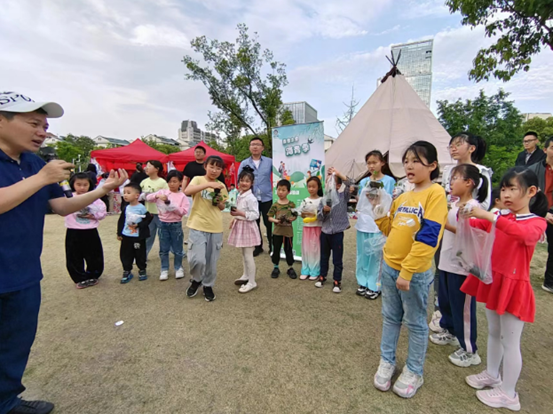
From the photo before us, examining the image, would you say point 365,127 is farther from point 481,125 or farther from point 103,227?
point 103,227

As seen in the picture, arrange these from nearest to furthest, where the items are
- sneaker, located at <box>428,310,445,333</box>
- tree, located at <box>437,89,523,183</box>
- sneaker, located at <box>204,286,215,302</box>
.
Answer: sneaker, located at <box>428,310,445,333</box>
sneaker, located at <box>204,286,215,302</box>
tree, located at <box>437,89,523,183</box>

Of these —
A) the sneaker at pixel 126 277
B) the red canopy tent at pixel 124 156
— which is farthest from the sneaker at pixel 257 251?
the red canopy tent at pixel 124 156

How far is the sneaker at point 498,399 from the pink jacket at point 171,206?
380 cm

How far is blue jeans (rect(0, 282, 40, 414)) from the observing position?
5.26ft

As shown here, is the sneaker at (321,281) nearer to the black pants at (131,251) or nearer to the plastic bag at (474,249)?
the plastic bag at (474,249)

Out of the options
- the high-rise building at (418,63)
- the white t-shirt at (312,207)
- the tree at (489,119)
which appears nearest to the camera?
the white t-shirt at (312,207)

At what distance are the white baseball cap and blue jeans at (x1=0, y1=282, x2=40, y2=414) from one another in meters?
1.08

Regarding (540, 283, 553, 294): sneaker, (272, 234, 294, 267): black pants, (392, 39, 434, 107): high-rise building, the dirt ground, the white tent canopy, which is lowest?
(540, 283, 553, 294): sneaker

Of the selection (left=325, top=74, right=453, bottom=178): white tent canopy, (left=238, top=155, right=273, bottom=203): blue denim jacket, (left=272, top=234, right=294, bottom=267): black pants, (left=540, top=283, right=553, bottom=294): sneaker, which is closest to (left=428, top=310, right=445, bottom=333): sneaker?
(left=272, top=234, right=294, bottom=267): black pants

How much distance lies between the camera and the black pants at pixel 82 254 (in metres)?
3.76

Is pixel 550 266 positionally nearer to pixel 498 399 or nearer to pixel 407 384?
pixel 498 399

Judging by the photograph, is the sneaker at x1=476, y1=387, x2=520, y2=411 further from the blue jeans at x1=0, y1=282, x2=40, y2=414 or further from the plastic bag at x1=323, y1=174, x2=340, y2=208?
the blue jeans at x1=0, y1=282, x2=40, y2=414

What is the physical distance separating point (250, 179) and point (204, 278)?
1.45m

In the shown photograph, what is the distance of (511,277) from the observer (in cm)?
186
